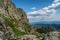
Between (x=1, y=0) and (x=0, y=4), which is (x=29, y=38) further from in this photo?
(x=1, y=0)

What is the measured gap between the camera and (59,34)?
33656mm

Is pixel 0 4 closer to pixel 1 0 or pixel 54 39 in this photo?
pixel 1 0

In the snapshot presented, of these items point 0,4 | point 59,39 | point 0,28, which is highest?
point 0,4

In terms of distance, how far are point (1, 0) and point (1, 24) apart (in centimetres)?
3149

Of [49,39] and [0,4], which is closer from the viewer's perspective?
[49,39]

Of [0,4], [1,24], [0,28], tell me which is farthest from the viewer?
[0,4]

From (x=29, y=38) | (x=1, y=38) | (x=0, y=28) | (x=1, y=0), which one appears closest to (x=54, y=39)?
(x=29, y=38)

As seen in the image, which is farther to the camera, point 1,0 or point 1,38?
point 1,0

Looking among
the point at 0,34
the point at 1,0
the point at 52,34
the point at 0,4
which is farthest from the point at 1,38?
the point at 1,0

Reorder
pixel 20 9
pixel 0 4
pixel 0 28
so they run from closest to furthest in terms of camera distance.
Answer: pixel 0 28 → pixel 0 4 → pixel 20 9

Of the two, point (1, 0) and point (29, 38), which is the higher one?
point (1, 0)

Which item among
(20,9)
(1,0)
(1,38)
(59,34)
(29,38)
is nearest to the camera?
(1,38)

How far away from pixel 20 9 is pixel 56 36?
76.2 metres

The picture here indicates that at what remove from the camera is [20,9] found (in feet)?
355
